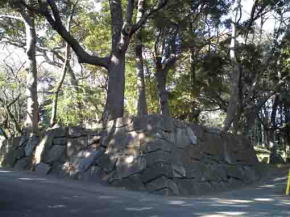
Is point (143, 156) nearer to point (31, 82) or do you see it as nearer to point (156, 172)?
point (156, 172)

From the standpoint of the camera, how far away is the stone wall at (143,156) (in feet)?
40.3

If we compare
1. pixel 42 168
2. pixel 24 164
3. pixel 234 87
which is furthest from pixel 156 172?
pixel 234 87

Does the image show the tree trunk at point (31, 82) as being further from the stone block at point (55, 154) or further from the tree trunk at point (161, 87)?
the tree trunk at point (161, 87)

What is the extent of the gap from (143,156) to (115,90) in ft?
11.2

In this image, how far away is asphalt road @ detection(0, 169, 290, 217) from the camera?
8.15 meters

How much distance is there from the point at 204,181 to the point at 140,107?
7971 millimetres

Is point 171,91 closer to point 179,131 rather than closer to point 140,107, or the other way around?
point 140,107

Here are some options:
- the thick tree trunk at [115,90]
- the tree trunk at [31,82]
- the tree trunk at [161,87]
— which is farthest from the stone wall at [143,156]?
the tree trunk at [161,87]

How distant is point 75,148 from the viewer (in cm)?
1408

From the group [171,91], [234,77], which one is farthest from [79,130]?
[171,91]

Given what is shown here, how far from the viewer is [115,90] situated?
1514 cm

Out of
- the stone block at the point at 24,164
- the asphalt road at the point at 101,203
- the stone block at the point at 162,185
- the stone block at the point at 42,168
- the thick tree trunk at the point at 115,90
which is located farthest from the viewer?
the stone block at the point at 24,164

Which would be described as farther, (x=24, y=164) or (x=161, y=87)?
(x=161, y=87)

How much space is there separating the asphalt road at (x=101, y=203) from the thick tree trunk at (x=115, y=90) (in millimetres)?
3209
